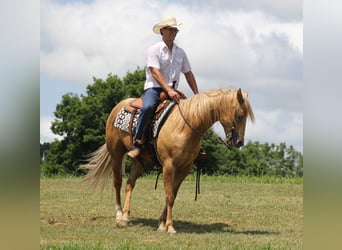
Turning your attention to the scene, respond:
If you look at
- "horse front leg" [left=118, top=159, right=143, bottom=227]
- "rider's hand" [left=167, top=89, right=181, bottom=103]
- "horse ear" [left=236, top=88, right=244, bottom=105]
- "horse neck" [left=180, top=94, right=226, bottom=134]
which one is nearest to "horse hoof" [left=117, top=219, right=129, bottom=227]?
"horse front leg" [left=118, top=159, right=143, bottom=227]

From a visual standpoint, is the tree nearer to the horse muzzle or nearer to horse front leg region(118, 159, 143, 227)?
horse front leg region(118, 159, 143, 227)

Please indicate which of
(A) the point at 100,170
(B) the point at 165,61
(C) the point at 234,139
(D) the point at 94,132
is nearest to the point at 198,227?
(C) the point at 234,139

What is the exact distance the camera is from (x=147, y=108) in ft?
22.8

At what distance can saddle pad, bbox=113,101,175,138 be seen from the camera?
6945 millimetres

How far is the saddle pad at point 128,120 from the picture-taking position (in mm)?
6945

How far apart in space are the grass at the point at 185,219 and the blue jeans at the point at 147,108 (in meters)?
1.34

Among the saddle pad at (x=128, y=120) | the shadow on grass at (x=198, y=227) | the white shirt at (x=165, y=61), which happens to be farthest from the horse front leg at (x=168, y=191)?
the white shirt at (x=165, y=61)

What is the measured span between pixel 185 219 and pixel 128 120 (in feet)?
5.95

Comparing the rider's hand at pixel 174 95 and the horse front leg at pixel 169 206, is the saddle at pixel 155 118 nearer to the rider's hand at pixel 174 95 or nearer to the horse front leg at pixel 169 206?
the rider's hand at pixel 174 95

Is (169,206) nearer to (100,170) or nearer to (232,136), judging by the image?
(232,136)
